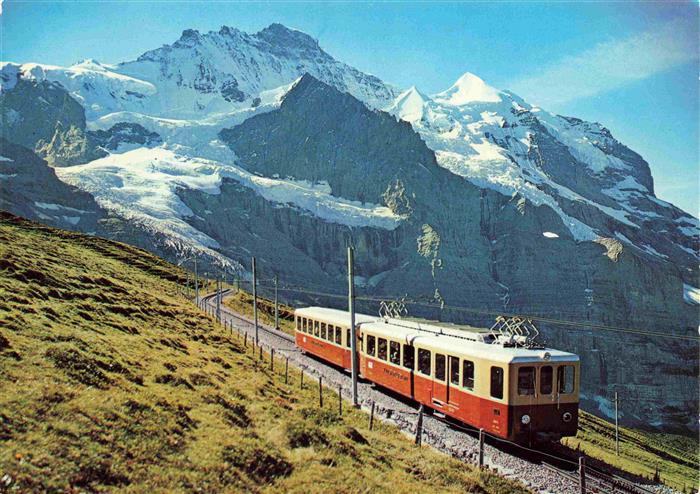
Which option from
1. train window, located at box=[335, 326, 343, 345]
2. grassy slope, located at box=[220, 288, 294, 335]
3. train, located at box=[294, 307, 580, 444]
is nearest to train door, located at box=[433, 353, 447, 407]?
train, located at box=[294, 307, 580, 444]

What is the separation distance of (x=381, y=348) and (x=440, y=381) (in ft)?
20.4

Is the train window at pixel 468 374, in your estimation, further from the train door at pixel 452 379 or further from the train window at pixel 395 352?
the train window at pixel 395 352

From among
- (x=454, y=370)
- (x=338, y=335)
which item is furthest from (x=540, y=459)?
(x=338, y=335)

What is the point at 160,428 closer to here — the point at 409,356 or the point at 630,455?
the point at 409,356

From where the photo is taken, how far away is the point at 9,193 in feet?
605

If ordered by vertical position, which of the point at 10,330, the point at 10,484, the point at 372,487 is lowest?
the point at 372,487

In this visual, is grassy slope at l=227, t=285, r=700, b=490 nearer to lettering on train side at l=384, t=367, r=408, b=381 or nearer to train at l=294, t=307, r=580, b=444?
train at l=294, t=307, r=580, b=444

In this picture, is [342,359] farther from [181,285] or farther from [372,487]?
[181,285]

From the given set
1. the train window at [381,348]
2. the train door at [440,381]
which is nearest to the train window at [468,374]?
the train door at [440,381]

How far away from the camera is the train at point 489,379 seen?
21.0 meters

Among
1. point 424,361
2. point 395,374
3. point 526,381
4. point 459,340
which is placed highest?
point 459,340

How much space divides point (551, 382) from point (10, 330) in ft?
64.9

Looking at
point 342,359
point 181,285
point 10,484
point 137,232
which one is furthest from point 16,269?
point 137,232

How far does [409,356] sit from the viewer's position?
27359 mm
